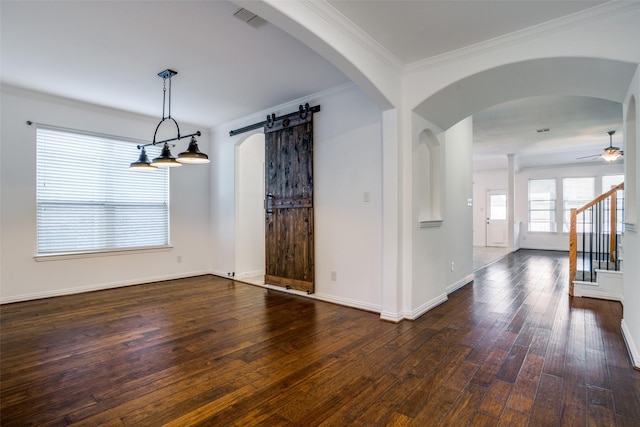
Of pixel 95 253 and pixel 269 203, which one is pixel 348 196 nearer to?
pixel 269 203

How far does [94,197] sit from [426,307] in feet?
16.2

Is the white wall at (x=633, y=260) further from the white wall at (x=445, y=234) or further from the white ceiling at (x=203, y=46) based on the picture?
the white wall at (x=445, y=234)

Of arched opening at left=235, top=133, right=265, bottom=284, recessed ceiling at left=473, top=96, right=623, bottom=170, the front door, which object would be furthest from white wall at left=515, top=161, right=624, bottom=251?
arched opening at left=235, top=133, right=265, bottom=284

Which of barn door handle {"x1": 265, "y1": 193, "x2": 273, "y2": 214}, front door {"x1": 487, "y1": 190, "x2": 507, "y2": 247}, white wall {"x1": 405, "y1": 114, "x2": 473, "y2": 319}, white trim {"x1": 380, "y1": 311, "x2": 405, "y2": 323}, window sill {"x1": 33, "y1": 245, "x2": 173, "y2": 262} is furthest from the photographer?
front door {"x1": 487, "y1": 190, "x2": 507, "y2": 247}

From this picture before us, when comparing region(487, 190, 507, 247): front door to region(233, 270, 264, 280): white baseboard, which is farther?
region(487, 190, 507, 247): front door

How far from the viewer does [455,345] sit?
280 centimetres

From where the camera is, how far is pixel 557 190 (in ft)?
32.6

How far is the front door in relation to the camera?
11047mm

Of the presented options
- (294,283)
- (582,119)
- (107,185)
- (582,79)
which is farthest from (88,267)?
(582,119)

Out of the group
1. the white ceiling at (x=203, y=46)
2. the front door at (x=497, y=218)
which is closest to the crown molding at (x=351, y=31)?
the white ceiling at (x=203, y=46)

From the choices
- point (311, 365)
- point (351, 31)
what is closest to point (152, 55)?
point (351, 31)

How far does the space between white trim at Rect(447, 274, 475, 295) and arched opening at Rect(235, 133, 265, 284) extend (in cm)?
298

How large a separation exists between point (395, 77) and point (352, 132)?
0.83 metres

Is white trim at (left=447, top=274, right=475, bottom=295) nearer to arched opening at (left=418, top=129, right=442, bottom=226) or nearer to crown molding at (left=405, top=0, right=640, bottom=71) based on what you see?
arched opening at (left=418, top=129, right=442, bottom=226)
